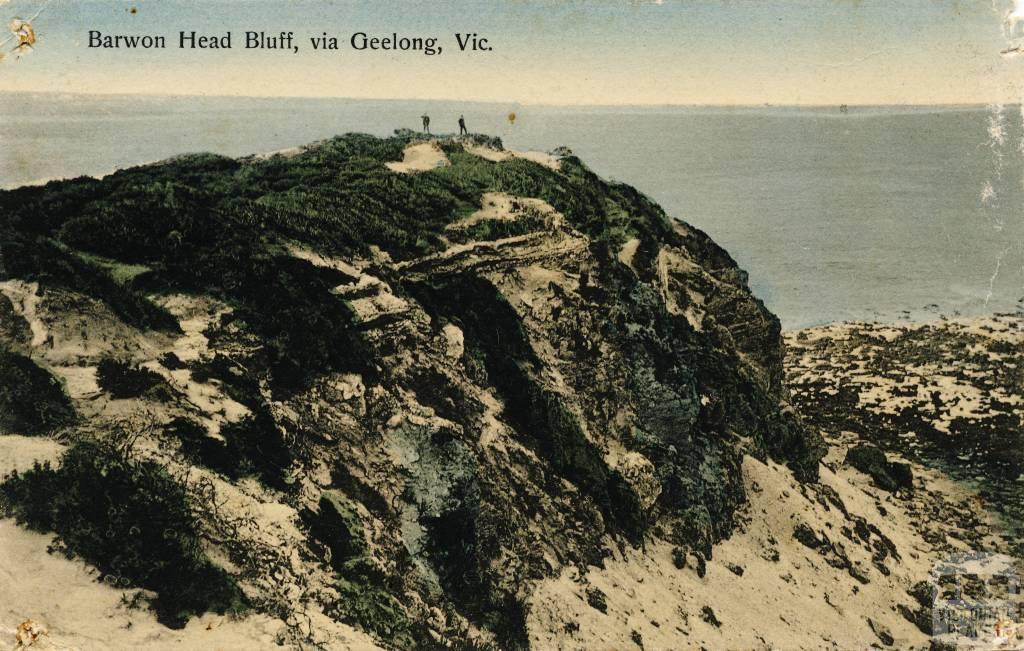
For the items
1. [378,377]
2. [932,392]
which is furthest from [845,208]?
[378,377]

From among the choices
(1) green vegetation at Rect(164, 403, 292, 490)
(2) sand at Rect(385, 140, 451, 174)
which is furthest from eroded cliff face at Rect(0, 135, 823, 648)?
(2) sand at Rect(385, 140, 451, 174)

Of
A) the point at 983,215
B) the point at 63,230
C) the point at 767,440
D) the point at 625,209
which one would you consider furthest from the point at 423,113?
the point at 983,215

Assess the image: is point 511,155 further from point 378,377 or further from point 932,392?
point 932,392

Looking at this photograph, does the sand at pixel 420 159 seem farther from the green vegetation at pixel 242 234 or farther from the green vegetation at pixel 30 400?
the green vegetation at pixel 30 400

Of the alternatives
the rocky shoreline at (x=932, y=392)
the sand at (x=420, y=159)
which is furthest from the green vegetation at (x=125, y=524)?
the rocky shoreline at (x=932, y=392)

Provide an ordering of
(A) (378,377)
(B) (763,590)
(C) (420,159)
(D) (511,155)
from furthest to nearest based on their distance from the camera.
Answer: (D) (511,155)
(C) (420,159)
(B) (763,590)
(A) (378,377)

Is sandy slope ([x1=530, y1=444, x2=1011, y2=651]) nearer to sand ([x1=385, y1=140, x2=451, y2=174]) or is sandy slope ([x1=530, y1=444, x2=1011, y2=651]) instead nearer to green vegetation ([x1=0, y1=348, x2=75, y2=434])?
green vegetation ([x1=0, y1=348, x2=75, y2=434])
